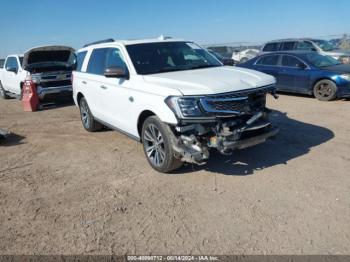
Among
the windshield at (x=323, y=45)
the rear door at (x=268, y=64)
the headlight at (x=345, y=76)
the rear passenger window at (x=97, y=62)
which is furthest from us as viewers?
the windshield at (x=323, y=45)

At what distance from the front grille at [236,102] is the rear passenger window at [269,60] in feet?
24.0

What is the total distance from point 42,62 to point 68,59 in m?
1.01

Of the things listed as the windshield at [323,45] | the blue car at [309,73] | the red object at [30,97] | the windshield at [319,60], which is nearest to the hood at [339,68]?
the blue car at [309,73]

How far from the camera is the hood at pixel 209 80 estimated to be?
4.20 metres

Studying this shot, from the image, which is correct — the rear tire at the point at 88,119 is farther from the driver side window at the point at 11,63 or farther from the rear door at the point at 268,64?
the rear door at the point at 268,64

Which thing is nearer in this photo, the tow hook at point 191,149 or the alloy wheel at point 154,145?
the tow hook at point 191,149

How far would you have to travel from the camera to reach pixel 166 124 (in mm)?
4438

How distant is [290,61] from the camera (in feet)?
35.7

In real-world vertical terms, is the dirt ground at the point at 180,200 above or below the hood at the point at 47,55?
below

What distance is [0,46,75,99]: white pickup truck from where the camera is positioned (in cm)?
1114

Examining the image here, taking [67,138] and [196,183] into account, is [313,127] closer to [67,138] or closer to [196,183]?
[196,183]

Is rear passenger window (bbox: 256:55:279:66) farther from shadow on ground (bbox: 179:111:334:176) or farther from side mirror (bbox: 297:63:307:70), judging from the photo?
shadow on ground (bbox: 179:111:334:176)

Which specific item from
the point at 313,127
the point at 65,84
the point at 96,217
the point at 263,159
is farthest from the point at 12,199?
the point at 65,84

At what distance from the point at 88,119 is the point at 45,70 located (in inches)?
210
